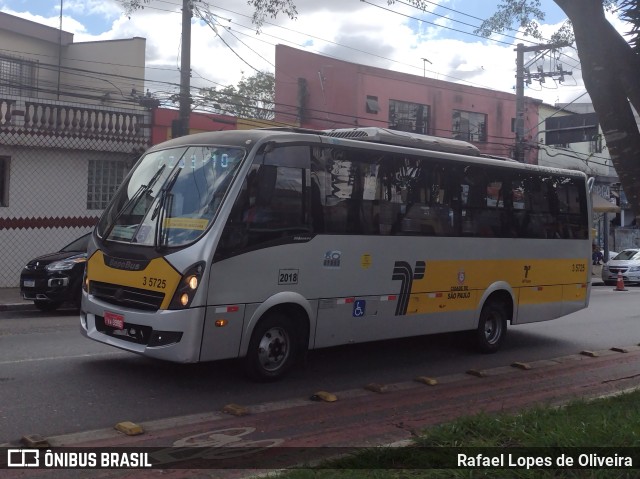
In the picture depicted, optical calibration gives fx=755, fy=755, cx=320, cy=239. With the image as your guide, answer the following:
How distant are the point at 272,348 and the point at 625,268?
81.3ft

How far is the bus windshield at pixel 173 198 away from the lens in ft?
27.0

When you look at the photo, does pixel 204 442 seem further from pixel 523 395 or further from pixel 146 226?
pixel 523 395

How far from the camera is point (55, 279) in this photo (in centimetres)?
1481

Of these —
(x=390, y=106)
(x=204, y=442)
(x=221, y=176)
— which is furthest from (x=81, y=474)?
(x=390, y=106)

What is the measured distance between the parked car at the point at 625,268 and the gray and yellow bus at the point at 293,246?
20.2m

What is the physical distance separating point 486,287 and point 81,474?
7.45 metres

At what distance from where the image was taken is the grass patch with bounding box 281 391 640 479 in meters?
5.15

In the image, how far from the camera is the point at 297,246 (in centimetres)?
888

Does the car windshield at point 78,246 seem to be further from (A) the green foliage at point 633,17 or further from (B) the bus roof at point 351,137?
(A) the green foliage at point 633,17

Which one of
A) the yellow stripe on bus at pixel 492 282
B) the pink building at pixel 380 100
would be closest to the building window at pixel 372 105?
the pink building at pixel 380 100

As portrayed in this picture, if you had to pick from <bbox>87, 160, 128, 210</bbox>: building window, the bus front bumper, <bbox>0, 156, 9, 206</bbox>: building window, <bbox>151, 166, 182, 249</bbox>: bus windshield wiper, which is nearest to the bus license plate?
the bus front bumper

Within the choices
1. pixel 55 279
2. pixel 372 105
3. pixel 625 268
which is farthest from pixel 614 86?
Answer: pixel 372 105

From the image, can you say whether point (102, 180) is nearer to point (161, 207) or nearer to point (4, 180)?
point (4, 180)

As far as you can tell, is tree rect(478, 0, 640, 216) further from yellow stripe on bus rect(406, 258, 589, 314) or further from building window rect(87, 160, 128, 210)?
building window rect(87, 160, 128, 210)
